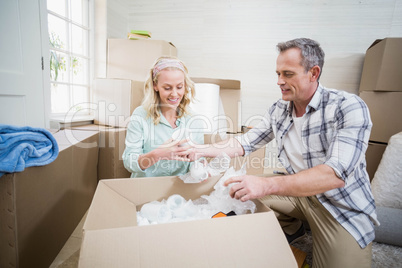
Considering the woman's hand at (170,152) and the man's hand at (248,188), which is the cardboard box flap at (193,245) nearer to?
the man's hand at (248,188)

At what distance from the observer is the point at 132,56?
197 cm

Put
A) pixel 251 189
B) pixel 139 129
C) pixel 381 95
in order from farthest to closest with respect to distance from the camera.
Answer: pixel 381 95
pixel 139 129
pixel 251 189

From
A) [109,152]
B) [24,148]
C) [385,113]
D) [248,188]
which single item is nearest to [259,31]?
[385,113]

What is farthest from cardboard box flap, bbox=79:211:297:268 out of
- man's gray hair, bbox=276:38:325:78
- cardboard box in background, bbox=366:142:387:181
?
cardboard box in background, bbox=366:142:387:181

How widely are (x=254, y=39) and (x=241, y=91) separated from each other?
56cm

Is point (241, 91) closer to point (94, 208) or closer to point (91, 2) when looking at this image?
point (91, 2)

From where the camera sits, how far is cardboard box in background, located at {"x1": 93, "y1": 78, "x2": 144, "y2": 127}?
1723 mm

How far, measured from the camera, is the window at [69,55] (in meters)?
1.70

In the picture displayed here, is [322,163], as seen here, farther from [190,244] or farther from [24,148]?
[24,148]

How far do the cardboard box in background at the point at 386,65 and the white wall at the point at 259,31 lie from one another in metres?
0.33

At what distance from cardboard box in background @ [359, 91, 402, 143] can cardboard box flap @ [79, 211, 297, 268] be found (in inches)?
72.6

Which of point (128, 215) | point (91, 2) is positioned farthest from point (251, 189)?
point (91, 2)

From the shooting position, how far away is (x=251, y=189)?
71cm

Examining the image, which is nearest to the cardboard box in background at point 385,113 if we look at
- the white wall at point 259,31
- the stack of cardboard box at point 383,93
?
the stack of cardboard box at point 383,93
